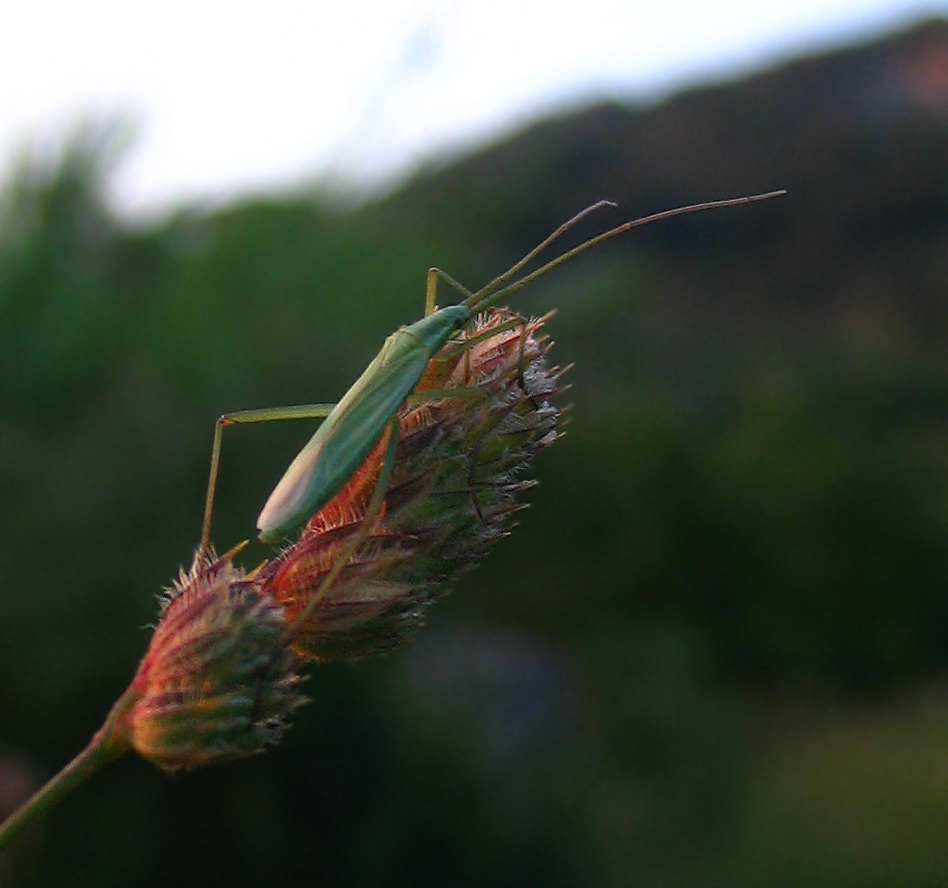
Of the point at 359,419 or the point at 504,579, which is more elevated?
the point at 359,419

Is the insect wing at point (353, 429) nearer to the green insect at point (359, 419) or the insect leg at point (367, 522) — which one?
the green insect at point (359, 419)

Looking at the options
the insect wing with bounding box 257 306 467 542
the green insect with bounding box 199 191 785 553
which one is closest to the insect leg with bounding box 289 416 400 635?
the green insect with bounding box 199 191 785 553

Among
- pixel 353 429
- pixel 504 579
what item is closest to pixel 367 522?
pixel 353 429

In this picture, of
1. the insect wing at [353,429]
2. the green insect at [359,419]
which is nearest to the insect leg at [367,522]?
the green insect at [359,419]

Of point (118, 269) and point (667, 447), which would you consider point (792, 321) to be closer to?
point (667, 447)

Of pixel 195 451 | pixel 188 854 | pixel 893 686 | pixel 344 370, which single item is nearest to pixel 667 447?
pixel 893 686

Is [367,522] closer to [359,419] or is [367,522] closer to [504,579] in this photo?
[359,419]
